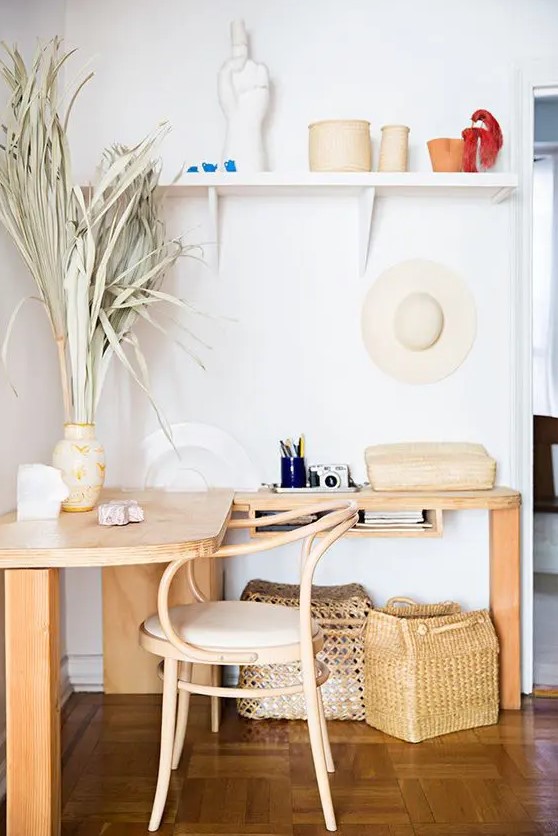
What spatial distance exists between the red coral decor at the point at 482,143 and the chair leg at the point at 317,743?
1.94m

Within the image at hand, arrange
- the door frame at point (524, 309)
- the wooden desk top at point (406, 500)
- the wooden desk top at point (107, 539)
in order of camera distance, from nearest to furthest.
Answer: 1. the wooden desk top at point (107, 539)
2. the wooden desk top at point (406, 500)
3. the door frame at point (524, 309)

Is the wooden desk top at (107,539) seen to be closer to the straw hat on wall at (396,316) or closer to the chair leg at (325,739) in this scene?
the chair leg at (325,739)

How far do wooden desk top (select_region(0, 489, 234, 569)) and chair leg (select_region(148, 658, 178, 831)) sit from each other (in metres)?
0.37

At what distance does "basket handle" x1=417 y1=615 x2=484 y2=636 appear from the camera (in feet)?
10.2

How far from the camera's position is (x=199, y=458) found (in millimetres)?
3594

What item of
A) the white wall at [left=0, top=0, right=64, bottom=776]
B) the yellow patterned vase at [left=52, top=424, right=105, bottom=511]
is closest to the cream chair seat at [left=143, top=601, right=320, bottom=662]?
the yellow patterned vase at [left=52, top=424, right=105, bottom=511]

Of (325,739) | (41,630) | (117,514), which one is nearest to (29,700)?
(41,630)

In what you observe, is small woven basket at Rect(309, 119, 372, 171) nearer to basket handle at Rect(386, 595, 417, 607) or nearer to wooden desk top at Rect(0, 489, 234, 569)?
wooden desk top at Rect(0, 489, 234, 569)

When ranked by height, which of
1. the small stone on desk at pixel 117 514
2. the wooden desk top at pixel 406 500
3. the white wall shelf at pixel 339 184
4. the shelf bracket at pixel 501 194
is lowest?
the wooden desk top at pixel 406 500

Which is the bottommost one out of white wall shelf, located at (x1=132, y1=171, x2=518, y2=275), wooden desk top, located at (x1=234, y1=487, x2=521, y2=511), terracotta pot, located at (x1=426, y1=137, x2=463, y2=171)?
wooden desk top, located at (x1=234, y1=487, x2=521, y2=511)

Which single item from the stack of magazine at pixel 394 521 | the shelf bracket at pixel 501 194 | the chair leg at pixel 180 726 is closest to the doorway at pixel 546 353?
the shelf bracket at pixel 501 194

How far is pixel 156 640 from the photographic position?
2.44 meters

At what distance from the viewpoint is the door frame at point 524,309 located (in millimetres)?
3545

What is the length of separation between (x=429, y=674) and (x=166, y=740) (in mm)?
1022
